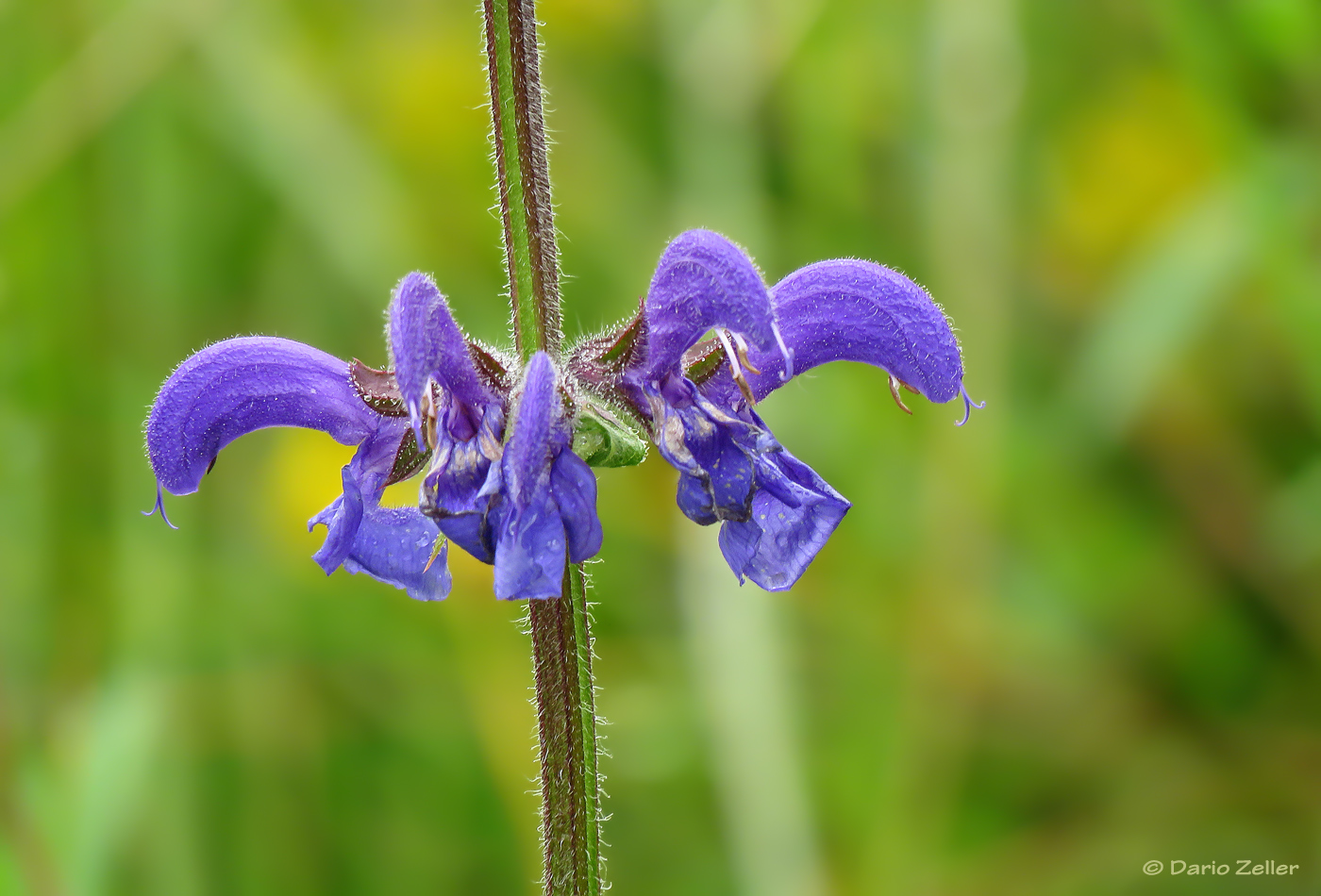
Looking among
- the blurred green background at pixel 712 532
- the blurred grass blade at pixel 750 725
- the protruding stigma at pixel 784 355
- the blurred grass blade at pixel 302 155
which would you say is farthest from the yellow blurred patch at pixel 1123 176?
the protruding stigma at pixel 784 355

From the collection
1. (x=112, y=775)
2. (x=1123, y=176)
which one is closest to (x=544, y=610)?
(x=112, y=775)

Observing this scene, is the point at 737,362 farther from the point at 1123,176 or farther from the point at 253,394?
the point at 1123,176

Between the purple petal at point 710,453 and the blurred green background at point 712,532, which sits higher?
the blurred green background at point 712,532

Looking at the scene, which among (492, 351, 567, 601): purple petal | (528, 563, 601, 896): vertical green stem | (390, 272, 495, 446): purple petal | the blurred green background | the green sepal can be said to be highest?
the blurred green background

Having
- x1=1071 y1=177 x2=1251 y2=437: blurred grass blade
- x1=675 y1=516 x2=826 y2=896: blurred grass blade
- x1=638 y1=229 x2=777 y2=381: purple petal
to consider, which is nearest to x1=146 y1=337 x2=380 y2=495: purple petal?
x1=638 y1=229 x2=777 y2=381: purple petal

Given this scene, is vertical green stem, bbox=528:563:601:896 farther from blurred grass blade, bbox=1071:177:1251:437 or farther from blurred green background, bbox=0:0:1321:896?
blurred grass blade, bbox=1071:177:1251:437

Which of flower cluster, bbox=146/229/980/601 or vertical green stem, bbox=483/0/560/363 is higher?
vertical green stem, bbox=483/0/560/363

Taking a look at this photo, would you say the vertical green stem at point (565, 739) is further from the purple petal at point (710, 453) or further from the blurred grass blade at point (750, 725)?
the blurred grass blade at point (750, 725)

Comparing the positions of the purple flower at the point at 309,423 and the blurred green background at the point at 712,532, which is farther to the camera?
the blurred green background at the point at 712,532
